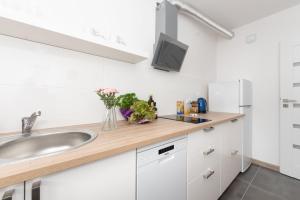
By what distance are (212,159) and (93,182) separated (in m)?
1.15

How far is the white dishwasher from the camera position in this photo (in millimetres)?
774

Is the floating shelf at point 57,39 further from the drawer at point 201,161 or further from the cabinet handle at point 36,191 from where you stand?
the drawer at point 201,161

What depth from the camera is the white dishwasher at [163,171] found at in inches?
30.5

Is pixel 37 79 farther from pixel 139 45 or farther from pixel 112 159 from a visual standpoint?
Answer: pixel 139 45

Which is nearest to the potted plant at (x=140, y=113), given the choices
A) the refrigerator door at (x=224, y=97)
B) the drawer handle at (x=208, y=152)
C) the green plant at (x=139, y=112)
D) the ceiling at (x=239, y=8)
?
the green plant at (x=139, y=112)

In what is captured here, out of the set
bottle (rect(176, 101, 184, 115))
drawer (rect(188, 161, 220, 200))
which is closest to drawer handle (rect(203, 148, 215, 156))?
drawer (rect(188, 161, 220, 200))

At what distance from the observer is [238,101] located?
2.02 metres

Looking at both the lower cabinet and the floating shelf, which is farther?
the lower cabinet

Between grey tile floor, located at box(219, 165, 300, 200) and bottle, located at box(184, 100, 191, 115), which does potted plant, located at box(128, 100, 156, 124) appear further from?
grey tile floor, located at box(219, 165, 300, 200)

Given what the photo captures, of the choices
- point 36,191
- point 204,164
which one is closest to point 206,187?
point 204,164

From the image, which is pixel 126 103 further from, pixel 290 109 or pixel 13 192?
pixel 290 109

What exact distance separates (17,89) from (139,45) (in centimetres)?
113

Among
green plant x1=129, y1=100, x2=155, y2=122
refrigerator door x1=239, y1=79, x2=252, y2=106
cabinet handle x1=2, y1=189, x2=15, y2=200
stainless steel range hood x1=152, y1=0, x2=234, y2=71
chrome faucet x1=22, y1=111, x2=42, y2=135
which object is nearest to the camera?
cabinet handle x1=2, y1=189, x2=15, y2=200

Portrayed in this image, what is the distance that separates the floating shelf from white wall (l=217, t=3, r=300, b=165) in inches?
86.2
